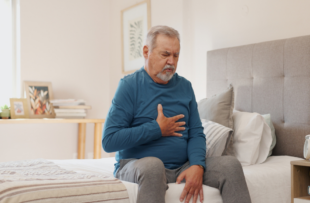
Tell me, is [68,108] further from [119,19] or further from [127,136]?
[127,136]

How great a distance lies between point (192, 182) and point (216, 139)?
468mm

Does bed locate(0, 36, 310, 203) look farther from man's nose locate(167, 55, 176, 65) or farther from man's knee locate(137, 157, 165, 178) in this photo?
man's nose locate(167, 55, 176, 65)

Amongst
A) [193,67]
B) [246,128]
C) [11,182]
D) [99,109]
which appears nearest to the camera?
[11,182]

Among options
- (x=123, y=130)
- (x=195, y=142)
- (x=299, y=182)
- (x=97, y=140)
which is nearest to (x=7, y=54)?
(x=97, y=140)

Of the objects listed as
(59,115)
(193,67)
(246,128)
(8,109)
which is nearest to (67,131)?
(59,115)

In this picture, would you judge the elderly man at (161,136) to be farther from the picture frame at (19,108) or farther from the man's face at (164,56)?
the picture frame at (19,108)

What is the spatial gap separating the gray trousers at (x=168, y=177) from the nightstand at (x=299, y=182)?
288 millimetres

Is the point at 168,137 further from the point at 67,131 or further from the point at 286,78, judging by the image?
the point at 67,131

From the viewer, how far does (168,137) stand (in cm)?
145

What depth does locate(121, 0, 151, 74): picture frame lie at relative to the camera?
3201mm

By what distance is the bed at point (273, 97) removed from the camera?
1.59 metres

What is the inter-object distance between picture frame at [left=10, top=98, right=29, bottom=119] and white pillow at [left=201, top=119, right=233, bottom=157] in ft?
6.07

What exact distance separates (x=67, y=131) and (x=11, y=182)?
7.40ft

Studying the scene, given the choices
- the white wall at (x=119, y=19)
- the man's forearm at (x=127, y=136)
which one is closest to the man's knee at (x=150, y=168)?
the man's forearm at (x=127, y=136)
